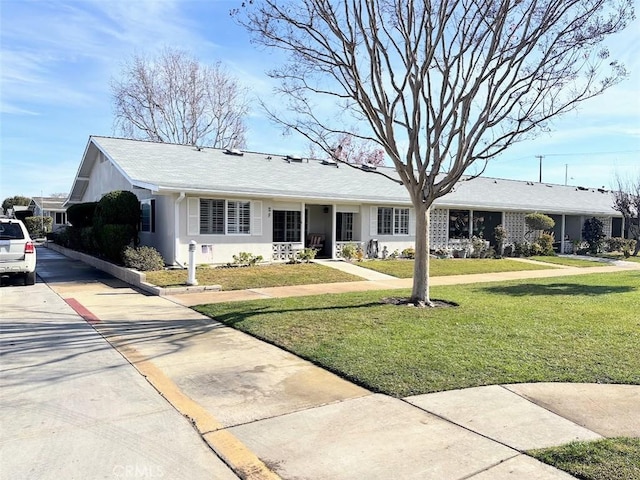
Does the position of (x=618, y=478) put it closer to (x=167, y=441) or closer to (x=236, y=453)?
(x=236, y=453)

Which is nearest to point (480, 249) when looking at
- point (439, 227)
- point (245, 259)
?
point (439, 227)

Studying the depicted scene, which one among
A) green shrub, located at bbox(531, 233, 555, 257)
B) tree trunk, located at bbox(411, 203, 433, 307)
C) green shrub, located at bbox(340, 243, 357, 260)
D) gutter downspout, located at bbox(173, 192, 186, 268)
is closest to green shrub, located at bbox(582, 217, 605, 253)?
green shrub, located at bbox(531, 233, 555, 257)

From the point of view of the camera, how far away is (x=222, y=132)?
125 ft

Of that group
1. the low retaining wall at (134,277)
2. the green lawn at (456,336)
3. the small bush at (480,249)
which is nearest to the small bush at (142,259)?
the low retaining wall at (134,277)

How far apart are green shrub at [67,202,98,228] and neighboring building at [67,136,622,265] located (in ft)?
3.52

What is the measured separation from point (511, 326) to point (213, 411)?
5302 mm

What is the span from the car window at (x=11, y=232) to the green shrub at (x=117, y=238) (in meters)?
3.01

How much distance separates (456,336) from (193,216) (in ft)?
36.3

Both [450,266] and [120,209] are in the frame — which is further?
[450,266]

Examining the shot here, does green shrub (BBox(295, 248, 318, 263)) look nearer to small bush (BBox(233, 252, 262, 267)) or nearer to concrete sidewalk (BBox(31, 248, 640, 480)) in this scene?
small bush (BBox(233, 252, 262, 267))

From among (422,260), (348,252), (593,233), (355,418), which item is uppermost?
(593,233)

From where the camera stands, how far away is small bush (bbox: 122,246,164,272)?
14.4 meters

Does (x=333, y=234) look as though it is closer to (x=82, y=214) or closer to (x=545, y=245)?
(x=82, y=214)

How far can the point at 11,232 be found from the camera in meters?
12.5
